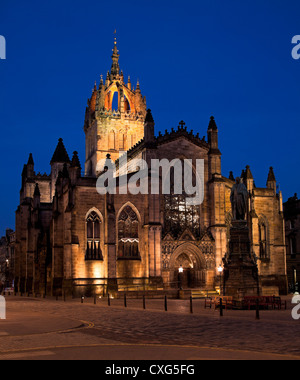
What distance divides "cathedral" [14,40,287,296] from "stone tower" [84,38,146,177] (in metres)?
7.34

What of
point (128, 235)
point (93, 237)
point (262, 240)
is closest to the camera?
point (93, 237)

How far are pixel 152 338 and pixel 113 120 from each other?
5195 centimetres

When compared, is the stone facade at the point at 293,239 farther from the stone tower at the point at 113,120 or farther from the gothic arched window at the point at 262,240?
the stone tower at the point at 113,120

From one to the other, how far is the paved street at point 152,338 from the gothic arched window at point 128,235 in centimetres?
2335

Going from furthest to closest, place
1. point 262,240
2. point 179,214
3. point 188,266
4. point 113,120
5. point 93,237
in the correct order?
point 113,120
point 262,240
point 188,266
point 179,214
point 93,237

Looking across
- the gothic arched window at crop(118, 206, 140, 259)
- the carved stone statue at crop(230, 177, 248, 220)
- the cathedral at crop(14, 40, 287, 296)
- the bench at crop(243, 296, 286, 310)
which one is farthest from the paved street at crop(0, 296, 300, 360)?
the gothic arched window at crop(118, 206, 140, 259)

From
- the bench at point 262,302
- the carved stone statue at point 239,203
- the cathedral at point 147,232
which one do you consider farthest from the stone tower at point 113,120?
the bench at point 262,302

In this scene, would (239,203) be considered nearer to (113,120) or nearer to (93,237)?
(93,237)

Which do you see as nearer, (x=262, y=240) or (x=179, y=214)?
(x=179, y=214)

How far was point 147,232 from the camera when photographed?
44281mm

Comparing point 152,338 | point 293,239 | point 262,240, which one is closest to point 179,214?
point 262,240

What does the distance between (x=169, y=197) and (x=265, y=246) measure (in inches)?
456

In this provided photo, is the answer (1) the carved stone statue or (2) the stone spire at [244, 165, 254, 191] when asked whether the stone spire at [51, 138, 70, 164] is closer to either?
(2) the stone spire at [244, 165, 254, 191]

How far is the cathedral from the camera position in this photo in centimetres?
4275
